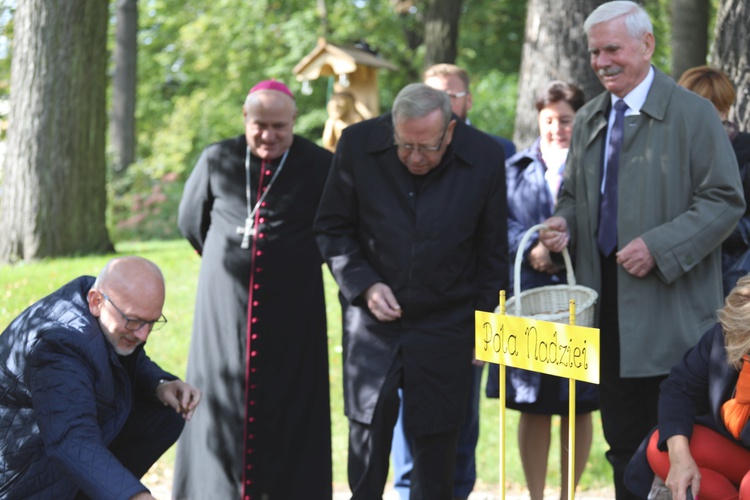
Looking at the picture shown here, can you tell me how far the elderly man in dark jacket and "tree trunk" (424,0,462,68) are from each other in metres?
10.9

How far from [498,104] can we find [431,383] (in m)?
17.3

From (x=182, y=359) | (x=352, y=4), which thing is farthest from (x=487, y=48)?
(x=182, y=359)

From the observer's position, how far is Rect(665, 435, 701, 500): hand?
3941 millimetres

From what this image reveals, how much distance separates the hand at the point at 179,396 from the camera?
446 cm

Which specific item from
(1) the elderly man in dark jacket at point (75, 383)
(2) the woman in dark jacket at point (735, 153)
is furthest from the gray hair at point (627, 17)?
(1) the elderly man in dark jacket at point (75, 383)

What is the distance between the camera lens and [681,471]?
13.0 ft

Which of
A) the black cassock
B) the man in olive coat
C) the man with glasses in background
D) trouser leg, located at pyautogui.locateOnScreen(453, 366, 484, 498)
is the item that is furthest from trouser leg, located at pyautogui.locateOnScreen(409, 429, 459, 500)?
the black cassock

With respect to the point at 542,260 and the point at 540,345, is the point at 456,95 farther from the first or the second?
the point at 540,345

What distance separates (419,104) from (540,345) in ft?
4.37

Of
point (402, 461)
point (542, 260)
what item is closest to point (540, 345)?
point (542, 260)

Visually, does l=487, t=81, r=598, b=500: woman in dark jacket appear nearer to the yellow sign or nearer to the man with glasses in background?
the man with glasses in background

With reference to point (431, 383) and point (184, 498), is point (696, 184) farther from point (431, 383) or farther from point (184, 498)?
point (184, 498)

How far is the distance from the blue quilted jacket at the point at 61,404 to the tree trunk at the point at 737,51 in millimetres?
4069

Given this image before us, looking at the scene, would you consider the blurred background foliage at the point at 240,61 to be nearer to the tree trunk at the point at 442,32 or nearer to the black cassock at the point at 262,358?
the tree trunk at the point at 442,32
